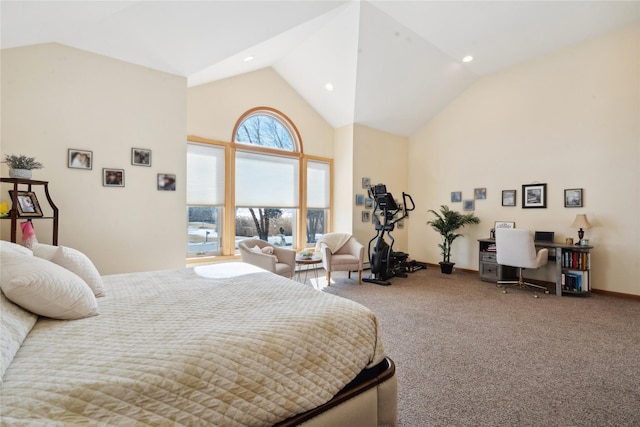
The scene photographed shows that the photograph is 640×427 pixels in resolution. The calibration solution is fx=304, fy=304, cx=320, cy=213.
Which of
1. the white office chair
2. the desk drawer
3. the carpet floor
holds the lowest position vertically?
the carpet floor

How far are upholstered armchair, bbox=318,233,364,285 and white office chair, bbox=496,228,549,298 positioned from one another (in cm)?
218

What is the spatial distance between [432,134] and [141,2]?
5.79 m

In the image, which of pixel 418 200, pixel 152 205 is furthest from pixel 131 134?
pixel 418 200

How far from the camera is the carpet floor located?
1862 mm

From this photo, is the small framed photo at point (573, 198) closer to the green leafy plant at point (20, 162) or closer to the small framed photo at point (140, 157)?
the small framed photo at point (140, 157)

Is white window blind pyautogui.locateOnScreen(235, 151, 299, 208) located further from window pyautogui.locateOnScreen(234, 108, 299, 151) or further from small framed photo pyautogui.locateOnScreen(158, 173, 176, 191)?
small framed photo pyautogui.locateOnScreen(158, 173, 176, 191)

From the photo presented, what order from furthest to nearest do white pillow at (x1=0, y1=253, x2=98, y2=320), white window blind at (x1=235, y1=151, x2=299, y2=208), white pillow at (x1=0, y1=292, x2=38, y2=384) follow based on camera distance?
white window blind at (x1=235, y1=151, x2=299, y2=208) → white pillow at (x1=0, y1=253, x2=98, y2=320) → white pillow at (x1=0, y1=292, x2=38, y2=384)

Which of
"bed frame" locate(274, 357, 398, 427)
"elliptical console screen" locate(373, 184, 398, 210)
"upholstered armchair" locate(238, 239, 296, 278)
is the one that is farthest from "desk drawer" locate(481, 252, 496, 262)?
"bed frame" locate(274, 357, 398, 427)

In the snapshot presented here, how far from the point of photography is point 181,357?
1.12 metres

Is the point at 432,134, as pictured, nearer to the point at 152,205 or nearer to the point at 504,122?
the point at 504,122

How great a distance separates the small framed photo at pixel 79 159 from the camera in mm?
3354

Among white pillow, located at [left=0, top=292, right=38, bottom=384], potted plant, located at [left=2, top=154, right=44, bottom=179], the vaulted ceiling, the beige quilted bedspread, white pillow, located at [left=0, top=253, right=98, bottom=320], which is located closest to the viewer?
the beige quilted bedspread

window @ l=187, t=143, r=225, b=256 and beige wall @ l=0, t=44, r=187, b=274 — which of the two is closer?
beige wall @ l=0, t=44, r=187, b=274

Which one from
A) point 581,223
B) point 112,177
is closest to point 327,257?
point 112,177
